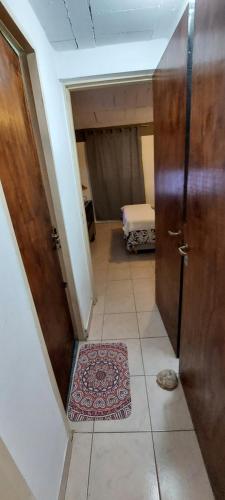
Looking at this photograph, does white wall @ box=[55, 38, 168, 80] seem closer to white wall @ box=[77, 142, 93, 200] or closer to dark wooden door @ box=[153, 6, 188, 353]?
dark wooden door @ box=[153, 6, 188, 353]

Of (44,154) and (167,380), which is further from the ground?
(44,154)


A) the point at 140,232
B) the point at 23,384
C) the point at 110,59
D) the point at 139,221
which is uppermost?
the point at 110,59

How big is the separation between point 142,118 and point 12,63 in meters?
3.92

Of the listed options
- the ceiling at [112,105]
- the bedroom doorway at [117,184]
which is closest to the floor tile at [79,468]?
the bedroom doorway at [117,184]

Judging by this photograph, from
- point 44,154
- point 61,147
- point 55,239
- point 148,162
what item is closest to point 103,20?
point 61,147

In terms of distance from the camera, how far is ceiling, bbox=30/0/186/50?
1.21 metres

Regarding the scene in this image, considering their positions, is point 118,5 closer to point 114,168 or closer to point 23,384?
point 23,384

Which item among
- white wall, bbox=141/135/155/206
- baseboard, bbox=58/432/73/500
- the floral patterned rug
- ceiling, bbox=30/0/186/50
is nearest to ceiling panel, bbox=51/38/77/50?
ceiling, bbox=30/0/186/50

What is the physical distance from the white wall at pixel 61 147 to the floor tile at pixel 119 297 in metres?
0.25

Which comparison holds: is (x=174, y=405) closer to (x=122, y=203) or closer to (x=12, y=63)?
(x=12, y=63)

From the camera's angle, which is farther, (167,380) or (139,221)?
(139,221)

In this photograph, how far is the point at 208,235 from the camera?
34.3 inches

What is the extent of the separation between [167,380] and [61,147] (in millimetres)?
1793

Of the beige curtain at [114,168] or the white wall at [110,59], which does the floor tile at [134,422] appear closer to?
the white wall at [110,59]
